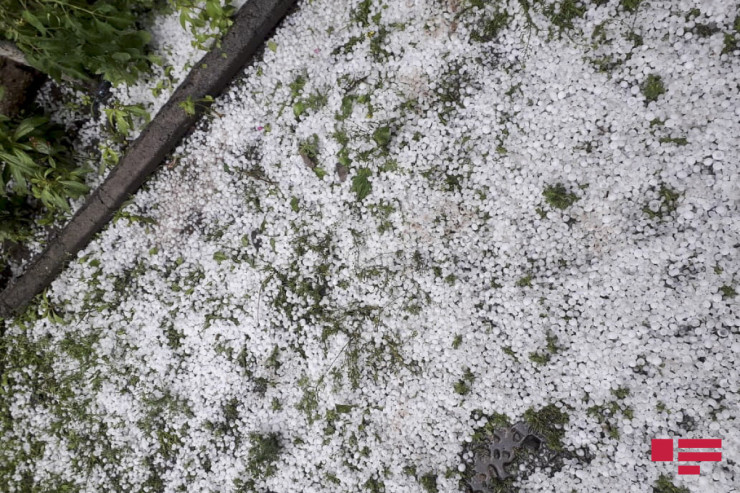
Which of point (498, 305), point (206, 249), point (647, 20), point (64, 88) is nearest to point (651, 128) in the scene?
point (647, 20)

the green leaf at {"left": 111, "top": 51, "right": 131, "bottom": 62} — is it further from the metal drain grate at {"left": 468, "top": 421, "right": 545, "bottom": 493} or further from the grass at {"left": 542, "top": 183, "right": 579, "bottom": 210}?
the metal drain grate at {"left": 468, "top": 421, "right": 545, "bottom": 493}

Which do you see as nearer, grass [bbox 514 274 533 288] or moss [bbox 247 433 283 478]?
grass [bbox 514 274 533 288]

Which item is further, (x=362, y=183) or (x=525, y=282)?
(x=362, y=183)

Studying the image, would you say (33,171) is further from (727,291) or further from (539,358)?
(727,291)

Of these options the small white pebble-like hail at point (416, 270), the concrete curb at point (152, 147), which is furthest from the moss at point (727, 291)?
the concrete curb at point (152, 147)

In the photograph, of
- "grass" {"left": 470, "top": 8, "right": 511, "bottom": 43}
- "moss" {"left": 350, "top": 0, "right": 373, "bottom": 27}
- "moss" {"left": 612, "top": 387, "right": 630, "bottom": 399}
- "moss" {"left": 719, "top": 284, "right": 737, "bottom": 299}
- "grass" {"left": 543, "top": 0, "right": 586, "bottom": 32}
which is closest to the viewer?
"moss" {"left": 719, "top": 284, "right": 737, "bottom": 299}

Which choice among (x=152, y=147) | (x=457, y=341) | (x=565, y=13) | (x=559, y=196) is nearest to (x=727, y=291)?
(x=559, y=196)

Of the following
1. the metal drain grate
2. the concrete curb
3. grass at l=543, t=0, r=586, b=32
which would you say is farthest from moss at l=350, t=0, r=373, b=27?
the metal drain grate
